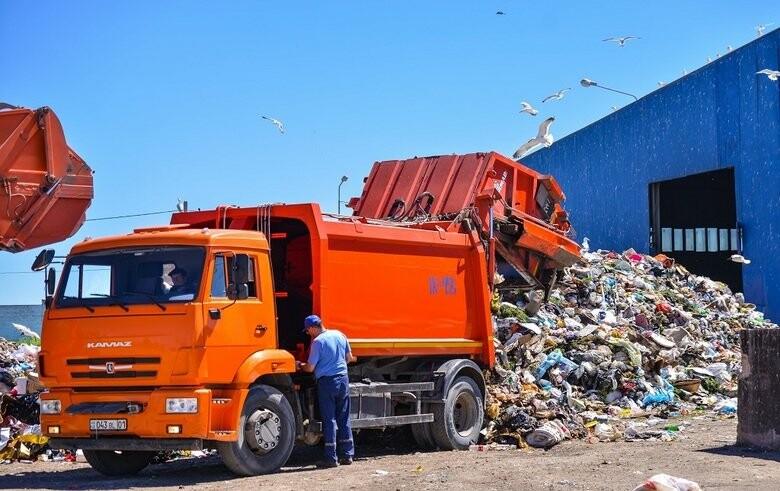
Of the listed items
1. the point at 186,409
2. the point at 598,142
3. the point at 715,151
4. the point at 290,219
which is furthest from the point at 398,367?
the point at 598,142

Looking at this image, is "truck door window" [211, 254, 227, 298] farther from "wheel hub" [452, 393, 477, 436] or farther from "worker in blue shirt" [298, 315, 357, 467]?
"wheel hub" [452, 393, 477, 436]

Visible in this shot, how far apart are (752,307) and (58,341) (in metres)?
16.7

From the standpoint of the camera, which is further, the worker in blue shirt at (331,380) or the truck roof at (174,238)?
the worker in blue shirt at (331,380)

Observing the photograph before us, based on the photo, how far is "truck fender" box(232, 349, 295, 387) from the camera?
9281 mm

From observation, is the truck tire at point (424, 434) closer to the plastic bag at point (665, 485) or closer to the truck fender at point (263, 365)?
the truck fender at point (263, 365)

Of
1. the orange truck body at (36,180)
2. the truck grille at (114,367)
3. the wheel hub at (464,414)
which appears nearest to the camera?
the truck grille at (114,367)

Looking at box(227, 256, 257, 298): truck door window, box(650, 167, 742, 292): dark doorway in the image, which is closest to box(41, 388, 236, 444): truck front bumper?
box(227, 256, 257, 298): truck door window

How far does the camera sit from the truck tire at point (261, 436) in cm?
932

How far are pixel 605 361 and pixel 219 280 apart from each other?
24.5 ft

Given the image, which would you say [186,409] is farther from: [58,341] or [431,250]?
[431,250]

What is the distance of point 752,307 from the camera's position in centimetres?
2241

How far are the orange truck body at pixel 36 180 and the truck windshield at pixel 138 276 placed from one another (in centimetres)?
97

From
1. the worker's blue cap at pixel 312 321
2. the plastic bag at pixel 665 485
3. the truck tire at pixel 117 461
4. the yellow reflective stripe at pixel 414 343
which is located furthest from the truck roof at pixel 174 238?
the plastic bag at pixel 665 485

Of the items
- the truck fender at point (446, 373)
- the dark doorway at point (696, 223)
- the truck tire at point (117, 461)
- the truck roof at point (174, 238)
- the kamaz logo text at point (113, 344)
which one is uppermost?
the dark doorway at point (696, 223)
